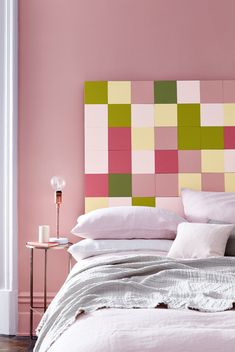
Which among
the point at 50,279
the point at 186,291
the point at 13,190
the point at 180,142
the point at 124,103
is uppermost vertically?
the point at 124,103

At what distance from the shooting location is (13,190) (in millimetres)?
3883

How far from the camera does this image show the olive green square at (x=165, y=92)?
154 inches

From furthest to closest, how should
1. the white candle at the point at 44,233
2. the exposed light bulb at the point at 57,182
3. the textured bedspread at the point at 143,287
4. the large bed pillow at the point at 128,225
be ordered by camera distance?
the exposed light bulb at the point at 57,182, the white candle at the point at 44,233, the large bed pillow at the point at 128,225, the textured bedspread at the point at 143,287

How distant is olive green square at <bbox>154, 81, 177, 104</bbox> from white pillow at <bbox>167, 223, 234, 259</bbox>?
117cm

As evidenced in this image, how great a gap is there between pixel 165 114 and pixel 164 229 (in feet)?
3.02

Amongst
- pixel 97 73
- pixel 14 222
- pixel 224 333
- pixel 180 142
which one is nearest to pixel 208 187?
pixel 180 142

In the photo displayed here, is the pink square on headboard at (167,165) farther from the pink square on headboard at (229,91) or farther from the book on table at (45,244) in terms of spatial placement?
the book on table at (45,244)

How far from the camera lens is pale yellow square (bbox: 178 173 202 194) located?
389 centimetres

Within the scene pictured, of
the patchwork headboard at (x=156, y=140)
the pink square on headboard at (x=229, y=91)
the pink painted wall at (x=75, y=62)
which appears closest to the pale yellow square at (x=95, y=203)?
the patchwork headboard at (x=156, y=140)

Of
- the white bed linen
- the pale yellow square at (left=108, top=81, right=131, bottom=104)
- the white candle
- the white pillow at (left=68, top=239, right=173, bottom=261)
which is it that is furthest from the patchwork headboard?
the white bed linen

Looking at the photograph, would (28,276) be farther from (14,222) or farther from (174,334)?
(174,334)

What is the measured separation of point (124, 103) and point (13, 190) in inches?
39.2

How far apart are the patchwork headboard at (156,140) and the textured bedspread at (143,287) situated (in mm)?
1337

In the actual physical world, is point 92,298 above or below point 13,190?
below
